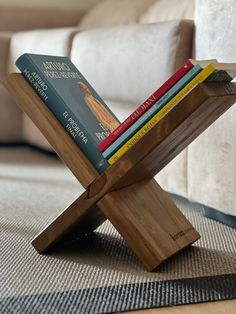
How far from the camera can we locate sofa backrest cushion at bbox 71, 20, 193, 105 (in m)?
1.64

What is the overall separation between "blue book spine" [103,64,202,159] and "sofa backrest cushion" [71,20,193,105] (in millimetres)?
580

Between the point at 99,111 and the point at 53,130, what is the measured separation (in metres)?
0.14

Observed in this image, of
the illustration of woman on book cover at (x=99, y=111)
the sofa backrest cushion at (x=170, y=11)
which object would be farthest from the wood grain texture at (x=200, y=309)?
the sofa backrest cushion at (x=170, y=11)

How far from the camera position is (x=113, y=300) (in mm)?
968

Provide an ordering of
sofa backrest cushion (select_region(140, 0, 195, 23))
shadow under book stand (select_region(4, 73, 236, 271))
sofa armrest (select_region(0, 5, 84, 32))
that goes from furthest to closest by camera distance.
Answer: sofa armrest (select_region(0, 5, 84, 32))
sofa backrest cushion (select_region(140, 0, 195, 23))
shadow under book stand (select_region(4, 73, 236, 271))

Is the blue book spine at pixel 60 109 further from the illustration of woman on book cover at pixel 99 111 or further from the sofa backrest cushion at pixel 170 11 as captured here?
the sofa backrest cushion at pixel 170 11

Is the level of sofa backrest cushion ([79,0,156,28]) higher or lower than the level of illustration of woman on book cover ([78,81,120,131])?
lower

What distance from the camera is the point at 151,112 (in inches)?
42.0

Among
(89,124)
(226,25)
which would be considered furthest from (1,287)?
(226,25)

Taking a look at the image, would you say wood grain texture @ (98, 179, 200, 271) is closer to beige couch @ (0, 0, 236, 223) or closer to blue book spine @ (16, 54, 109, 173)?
blue book spine @ (16, 54, 109, 173)

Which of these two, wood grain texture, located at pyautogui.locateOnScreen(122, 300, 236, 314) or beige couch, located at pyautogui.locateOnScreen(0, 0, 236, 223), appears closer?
wood grain texture, located at pyautogui.locateOnScreen(122, 300, 236, 314)

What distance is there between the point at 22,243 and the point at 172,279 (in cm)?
35

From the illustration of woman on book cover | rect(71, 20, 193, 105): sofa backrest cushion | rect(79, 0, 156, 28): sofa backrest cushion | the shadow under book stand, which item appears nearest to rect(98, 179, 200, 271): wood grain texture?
the shadow under book stand

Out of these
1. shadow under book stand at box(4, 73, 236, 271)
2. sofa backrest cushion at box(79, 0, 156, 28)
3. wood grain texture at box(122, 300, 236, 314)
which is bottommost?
sofa backrest cushion at box(79, 0, 156, 28)
